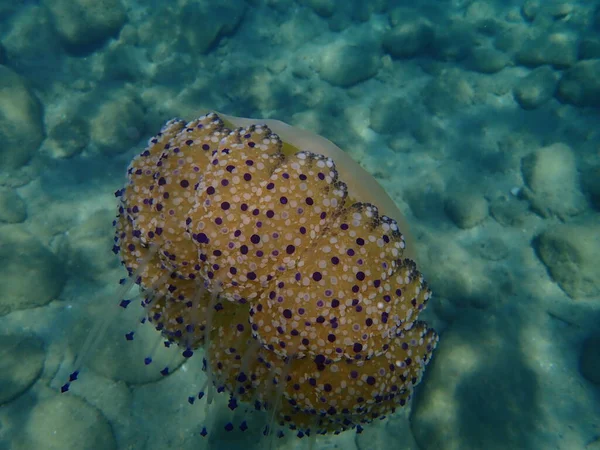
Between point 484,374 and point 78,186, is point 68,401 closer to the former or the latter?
point 78,186

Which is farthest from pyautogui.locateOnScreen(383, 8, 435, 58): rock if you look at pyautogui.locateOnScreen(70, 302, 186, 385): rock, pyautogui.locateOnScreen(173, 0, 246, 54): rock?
pyautogui.locateOnScreen(70, 302, 186, 385): rock

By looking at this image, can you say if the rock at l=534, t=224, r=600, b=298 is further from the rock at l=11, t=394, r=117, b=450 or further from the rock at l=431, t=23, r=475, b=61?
the rock at l=11, t=394, r=117, b=450

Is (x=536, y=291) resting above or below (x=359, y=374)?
below

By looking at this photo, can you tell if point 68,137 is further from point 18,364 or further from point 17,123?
point 18,364

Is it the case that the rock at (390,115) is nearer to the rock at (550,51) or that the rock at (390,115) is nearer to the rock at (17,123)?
the rock at (550,51)

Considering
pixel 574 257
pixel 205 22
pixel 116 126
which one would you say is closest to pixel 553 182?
pixel 574 257

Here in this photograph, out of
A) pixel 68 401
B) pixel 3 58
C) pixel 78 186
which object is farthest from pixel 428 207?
pixel 3 58
